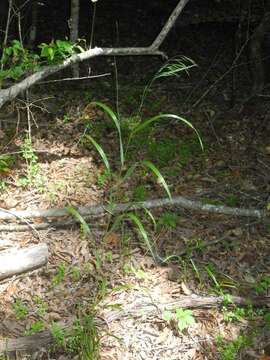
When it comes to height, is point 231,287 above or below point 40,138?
below

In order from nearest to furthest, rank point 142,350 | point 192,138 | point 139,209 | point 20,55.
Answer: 1. point 142,350
2. point 139,209
3. point 20,55
4. point 192,138

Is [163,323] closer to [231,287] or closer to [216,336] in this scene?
[216,336]

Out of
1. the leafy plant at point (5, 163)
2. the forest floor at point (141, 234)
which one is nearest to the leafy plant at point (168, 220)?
the forest floor at point (141, 234)

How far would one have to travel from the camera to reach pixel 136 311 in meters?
3.39

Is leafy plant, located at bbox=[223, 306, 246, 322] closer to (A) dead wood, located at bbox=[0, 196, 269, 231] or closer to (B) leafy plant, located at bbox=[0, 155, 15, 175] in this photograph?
(A) dead wood, located at bbox=[0, 196, 269, 231]

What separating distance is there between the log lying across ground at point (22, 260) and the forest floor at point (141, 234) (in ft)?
0.32

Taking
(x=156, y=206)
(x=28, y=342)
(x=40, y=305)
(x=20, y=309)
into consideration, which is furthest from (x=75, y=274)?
(x=156, y=206)

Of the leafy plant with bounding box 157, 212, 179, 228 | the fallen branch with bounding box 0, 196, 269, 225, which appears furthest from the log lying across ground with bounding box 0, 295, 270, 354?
the fallen branch with bounding box 0, 196, 269, 225

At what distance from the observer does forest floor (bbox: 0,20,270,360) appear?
3.29m

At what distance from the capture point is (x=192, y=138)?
17.0 feet

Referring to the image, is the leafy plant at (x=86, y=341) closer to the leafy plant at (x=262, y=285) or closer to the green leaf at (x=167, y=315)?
the green leaf at (x=167, y=315)

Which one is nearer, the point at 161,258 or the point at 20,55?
the point at 161,258

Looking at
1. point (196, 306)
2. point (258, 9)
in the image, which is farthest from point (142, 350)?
point (258, 9)

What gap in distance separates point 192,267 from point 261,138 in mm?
2071
